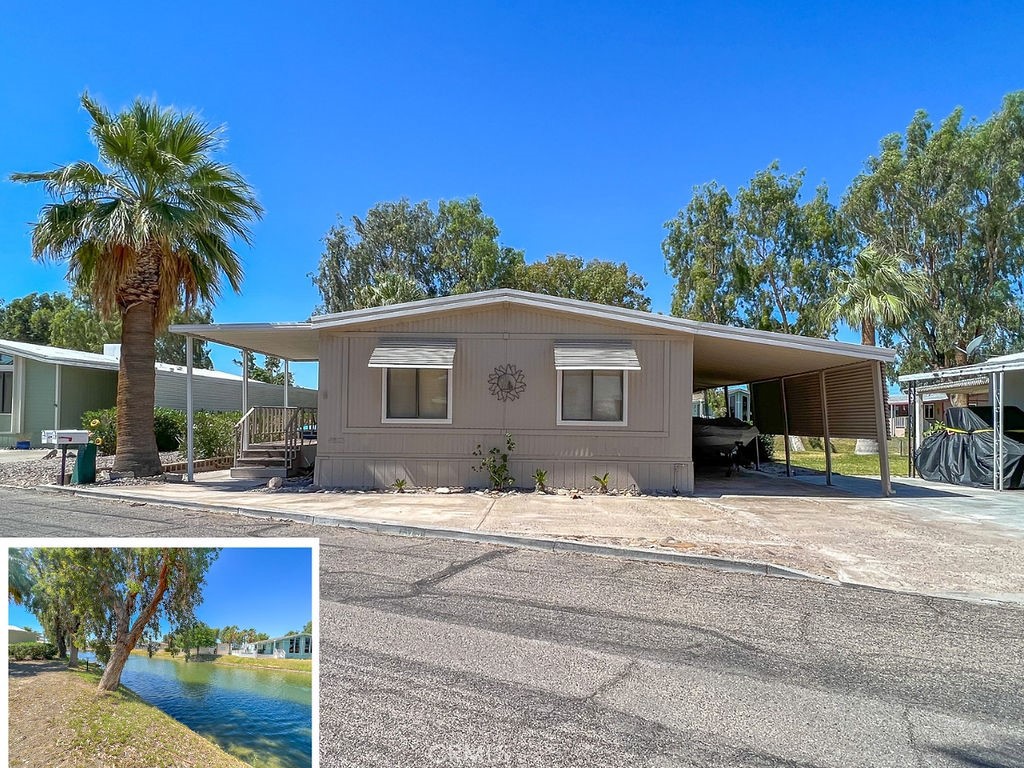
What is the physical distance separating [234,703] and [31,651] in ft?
1.71

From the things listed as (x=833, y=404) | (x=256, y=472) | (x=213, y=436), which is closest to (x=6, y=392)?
(x=213, y=436)

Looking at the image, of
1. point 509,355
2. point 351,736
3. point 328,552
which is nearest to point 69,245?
point 509,355

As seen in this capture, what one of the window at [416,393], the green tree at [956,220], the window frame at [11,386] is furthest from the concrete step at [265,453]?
the green tree at [956,220]

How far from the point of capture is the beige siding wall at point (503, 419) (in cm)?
1204

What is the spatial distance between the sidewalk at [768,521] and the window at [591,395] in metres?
1.58

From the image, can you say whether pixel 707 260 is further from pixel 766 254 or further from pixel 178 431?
pixel 178 431

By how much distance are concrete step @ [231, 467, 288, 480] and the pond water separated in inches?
508

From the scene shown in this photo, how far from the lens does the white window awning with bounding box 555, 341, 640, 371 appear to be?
11.5 m

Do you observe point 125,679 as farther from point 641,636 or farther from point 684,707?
point 641,636

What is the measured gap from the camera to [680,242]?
106ft

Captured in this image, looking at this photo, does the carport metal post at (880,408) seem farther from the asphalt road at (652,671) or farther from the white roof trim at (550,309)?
the asphalt road at (652,671)

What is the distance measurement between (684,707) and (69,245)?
13518 millimetres

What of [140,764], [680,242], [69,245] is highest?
[680,242]

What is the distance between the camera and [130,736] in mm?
1688
